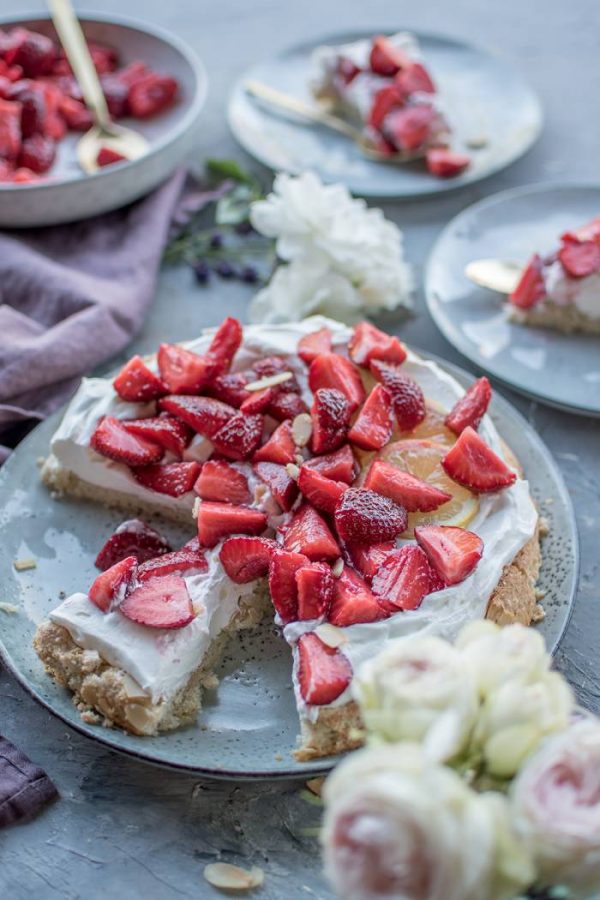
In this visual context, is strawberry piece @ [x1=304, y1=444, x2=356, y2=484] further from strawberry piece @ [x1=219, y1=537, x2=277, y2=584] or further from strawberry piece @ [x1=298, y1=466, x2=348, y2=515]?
strawberry piece @ [x1=219, y1=537, x2=277, y2=584]

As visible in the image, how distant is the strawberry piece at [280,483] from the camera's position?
262 cm

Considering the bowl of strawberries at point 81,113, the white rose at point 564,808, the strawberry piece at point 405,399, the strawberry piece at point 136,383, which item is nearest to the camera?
the white rose at point 564,808

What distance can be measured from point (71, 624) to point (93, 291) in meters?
1.53

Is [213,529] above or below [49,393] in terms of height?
above

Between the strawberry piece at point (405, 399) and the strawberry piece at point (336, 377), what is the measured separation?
77mm

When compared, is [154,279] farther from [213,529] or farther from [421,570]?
[421,570]

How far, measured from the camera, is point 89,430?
9.42ft

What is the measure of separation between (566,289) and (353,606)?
157cm

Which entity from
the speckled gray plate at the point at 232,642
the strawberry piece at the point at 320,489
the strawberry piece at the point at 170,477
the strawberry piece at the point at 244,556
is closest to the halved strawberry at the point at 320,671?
the speckled gray plate at the point at 232,642

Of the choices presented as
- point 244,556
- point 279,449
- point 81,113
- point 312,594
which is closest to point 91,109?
point 81,113

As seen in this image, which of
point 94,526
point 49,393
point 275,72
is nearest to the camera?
point 94,526

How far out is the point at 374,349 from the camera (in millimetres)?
2914

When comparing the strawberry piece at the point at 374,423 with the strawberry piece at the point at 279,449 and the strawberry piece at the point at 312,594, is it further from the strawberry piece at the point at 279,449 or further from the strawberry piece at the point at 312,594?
the strawberry piece at the point at 312,594

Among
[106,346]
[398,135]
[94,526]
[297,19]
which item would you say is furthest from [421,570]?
[297,19]
